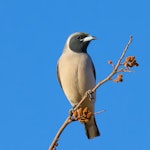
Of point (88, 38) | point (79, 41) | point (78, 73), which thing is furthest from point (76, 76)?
point (79, 41)

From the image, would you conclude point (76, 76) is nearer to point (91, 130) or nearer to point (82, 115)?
point (91, 130)

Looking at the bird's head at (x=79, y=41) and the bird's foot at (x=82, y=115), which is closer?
the bird's foot at (x=82, y=115)

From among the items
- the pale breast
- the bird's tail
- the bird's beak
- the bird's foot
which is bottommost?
the bird's foot

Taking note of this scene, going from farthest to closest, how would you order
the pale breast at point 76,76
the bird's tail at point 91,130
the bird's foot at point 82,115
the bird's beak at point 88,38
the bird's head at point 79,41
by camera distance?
the bird's head at point 79,41, the bird's tail at point 91,130, the bird's beak at point 88,38, the pale breast at point 76,76, the bird's foot at point 82,115

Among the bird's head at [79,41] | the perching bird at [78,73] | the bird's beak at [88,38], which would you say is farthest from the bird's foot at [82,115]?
the bird's head at [79,41]

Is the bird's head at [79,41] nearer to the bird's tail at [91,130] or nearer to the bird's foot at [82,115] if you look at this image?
the bird's tail at [91,130]

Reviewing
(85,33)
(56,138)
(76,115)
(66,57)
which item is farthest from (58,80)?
(56,138)

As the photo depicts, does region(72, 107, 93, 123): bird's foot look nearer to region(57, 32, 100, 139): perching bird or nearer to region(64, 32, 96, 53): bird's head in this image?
region(57, 32, 100, 139): perching bird

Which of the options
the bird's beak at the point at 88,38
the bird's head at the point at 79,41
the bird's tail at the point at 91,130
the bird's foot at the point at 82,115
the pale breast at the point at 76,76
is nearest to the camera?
the bird's foot at the point at 82,115

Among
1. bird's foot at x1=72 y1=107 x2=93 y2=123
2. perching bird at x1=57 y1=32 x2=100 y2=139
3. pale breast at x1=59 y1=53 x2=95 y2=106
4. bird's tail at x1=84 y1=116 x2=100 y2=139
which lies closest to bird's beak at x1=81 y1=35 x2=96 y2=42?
perching bird at x1=57 y1=32 x2=100 y2=139

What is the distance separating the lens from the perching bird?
7301mm

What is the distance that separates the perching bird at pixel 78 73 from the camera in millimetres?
7301

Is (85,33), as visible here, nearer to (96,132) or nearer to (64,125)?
(96,132)

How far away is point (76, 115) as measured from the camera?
4.18 meters
